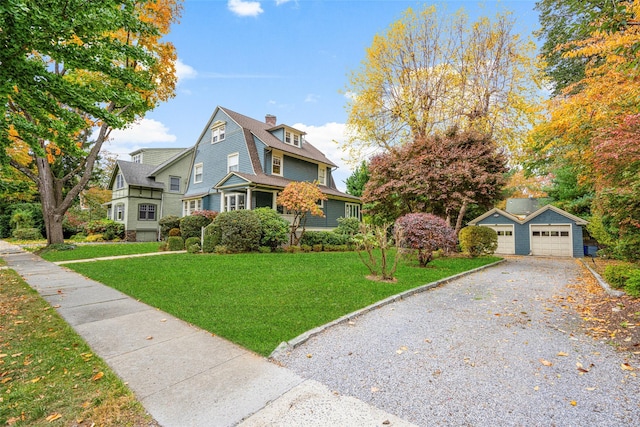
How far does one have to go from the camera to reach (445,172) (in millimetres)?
11805

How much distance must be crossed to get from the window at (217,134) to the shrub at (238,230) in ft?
29.2

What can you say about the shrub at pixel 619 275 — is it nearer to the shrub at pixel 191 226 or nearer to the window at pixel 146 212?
the shrub at pixel 191 226

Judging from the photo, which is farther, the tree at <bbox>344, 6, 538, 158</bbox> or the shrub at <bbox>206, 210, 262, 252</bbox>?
the tree at <bbox>344, 6, 538, 158</bbox>

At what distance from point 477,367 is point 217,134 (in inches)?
813

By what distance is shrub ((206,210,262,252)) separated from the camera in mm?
12852

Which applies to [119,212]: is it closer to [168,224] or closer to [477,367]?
[168,224]

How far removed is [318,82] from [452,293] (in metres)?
11.7

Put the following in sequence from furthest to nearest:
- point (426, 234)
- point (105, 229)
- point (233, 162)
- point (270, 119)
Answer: point (270, 119) < point (105, 229) < point (233, 162) < point (426, 234)

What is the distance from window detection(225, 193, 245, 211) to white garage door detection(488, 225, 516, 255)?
16384 millimetres

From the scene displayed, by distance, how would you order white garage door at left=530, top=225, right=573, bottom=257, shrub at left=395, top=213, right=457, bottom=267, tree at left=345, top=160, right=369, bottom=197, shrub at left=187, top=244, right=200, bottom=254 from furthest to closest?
tree at left=345, top=160, right=369, bottom=197 → white garage door at left=530, top=225, right=573, bottom=257 → shrub at left=187, top=244, right=200, bottom=254 → shrub at left=395, top=213, right=457, bottom=267

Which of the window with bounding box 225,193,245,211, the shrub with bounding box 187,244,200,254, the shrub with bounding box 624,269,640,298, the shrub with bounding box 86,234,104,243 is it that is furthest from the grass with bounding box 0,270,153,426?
the shrub with bounding box 86,234,104,243

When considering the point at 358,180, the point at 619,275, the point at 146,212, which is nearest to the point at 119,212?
the point at 146,212

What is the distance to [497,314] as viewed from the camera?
16.6ft

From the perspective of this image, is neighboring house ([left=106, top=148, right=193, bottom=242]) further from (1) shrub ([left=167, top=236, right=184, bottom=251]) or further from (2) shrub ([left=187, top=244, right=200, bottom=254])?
(2) shrub ([left=187, top=244, right=200, bottom=254])
